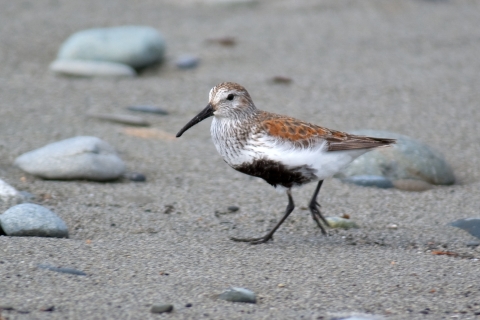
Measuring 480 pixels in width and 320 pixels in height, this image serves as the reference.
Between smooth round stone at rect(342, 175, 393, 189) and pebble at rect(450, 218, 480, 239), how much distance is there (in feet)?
2.56

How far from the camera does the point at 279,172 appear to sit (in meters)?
4.43

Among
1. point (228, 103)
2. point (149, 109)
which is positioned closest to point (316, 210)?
point (228, 103)

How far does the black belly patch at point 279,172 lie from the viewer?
4.39 m

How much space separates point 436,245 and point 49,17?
6.83 meters

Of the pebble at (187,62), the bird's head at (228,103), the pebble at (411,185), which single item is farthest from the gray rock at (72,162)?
the pebble at (187,62)

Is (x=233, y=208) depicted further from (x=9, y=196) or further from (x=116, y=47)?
(x=116, y=47)

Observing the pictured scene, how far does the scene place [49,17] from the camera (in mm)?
9773

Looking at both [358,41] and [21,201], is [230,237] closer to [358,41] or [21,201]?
[21,201]

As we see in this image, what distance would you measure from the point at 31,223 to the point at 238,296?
145 cm

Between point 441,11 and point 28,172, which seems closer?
point 28,172

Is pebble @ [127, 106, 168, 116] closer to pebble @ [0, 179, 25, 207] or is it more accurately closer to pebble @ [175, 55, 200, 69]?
pebble @ [175, 55, 200, 69]

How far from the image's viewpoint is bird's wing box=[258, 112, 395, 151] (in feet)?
14.6

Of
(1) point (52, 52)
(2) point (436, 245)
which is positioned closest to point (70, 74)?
(1) point (52, 52)

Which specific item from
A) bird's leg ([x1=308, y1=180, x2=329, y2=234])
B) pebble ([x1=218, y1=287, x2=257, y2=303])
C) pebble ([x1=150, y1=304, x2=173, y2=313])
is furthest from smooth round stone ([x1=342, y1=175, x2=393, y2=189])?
pebble ([x1=150, y1=304, x2=173, y2=313])
